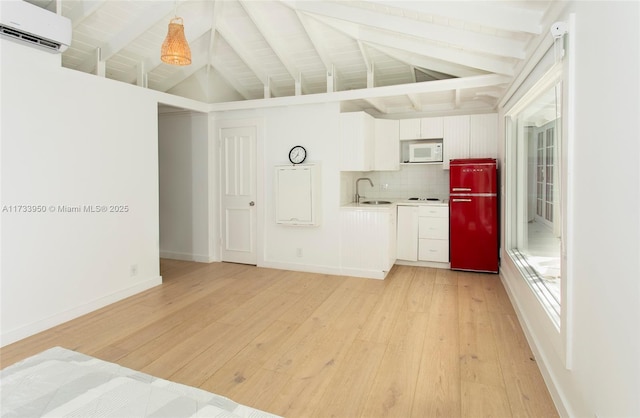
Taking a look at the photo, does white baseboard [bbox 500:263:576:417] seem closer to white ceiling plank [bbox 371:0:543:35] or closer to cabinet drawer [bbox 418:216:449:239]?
cabinet drawer [bbox 418:216:449:239]

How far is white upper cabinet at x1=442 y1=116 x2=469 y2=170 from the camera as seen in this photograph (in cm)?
528

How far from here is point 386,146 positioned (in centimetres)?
552

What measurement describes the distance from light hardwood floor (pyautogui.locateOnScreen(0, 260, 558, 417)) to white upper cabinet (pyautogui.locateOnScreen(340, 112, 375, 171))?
156 cm

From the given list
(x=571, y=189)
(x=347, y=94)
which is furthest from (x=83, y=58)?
(x=571, y=189)

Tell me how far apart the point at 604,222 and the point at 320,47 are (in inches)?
150

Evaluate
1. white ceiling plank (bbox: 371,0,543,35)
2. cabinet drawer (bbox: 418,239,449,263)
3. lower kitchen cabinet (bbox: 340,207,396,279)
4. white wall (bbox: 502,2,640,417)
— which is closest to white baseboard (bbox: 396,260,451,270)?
cabinet drawer (bbox: 418,239,449,263)

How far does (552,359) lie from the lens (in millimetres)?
2334

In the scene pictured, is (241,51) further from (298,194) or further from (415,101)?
(415,101)

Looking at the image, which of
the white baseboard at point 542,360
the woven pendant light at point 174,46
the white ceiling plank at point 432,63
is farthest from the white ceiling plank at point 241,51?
the white baseboard at point 542,360

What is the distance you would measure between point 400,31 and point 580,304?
9.07 ft

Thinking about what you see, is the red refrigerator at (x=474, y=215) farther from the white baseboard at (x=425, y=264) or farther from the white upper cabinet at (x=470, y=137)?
the white upper cabinet at (x=470, y=137)

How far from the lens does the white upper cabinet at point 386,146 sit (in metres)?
5.45

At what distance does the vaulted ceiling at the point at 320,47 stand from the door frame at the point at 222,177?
45 centimetres

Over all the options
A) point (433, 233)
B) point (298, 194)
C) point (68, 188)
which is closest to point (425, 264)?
point (433, 233)
